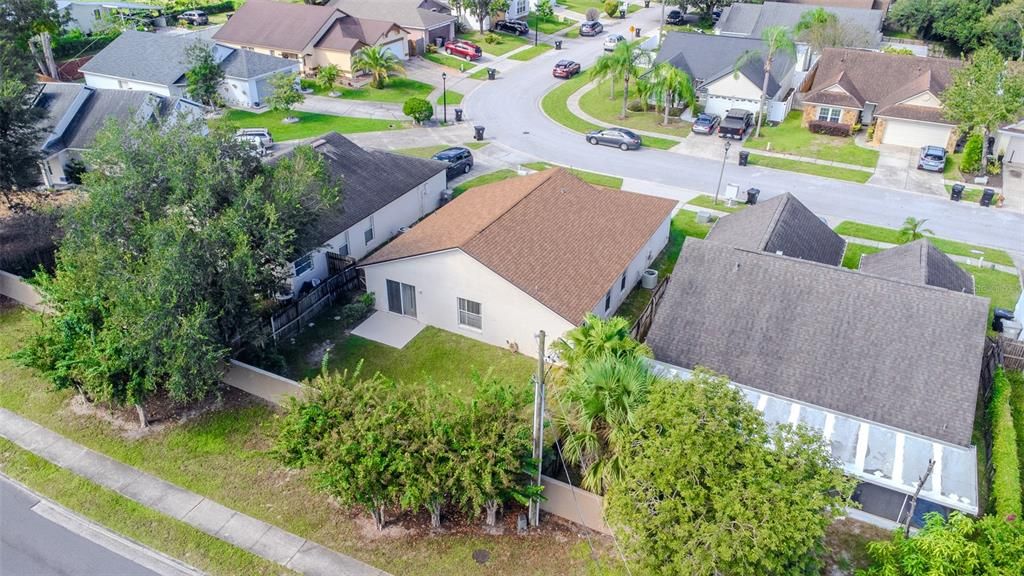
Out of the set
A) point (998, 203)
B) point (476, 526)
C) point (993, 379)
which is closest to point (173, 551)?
point (476, 526)

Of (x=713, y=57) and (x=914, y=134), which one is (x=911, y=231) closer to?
(x=914, y=134)

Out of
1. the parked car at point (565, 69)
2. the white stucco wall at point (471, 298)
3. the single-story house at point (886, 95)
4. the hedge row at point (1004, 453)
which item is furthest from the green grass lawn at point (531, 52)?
the hedge row at point (1004, 453)

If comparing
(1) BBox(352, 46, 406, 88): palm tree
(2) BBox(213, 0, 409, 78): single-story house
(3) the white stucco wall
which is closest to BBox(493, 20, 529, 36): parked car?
(2) BBox(213, 0, 409, 78): single-story house

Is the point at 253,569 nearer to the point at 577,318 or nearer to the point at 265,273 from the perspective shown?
the point at 265,273

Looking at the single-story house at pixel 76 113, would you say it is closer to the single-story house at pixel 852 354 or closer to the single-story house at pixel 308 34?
the single-story house at pixel 308 34

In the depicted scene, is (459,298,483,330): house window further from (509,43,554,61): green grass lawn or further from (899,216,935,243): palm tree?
(509,43,554,61): green grass lawn

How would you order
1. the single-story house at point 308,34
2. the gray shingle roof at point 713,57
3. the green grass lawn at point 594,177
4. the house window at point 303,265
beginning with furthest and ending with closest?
the single-story house at point 308,34
the gray shingle roof at point 713,57
the green grass lawn at point 594,177
the house window at point 303,265

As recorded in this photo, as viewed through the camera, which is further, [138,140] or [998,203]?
[998,203]

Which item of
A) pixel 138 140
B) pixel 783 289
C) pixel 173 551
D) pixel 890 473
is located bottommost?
pixel 173 551
